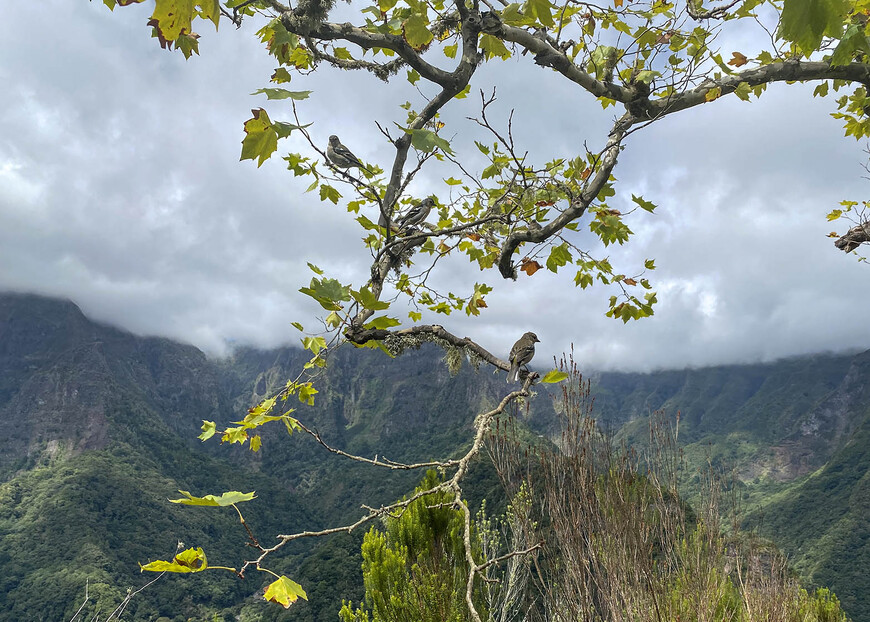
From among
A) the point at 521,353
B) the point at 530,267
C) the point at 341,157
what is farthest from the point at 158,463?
the point at 521,353

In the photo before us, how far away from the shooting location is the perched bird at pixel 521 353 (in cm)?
163

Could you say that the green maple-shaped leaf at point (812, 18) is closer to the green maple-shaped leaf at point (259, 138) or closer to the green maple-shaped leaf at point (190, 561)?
the green maple-shaped leaf at point (259, 138)

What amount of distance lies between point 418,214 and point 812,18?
55.1 inches

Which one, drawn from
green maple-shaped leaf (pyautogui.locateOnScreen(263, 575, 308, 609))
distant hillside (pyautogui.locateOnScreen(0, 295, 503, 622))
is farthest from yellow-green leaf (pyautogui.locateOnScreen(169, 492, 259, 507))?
distant hillside (pyautogui.locateOnScreen(0, 295, 503, 622))

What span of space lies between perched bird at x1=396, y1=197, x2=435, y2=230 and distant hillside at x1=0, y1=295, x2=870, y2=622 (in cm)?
3209

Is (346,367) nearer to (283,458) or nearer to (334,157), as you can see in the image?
(283,458)

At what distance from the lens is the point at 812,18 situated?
0.84 m

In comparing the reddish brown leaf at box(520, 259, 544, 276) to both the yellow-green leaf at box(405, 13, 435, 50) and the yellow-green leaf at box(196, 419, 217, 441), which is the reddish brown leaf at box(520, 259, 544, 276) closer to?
the yellow-green leaf at box(405, 13, 435, 50)

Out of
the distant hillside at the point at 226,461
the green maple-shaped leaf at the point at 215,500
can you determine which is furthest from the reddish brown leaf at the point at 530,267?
the distant hillside at the point at 226,461

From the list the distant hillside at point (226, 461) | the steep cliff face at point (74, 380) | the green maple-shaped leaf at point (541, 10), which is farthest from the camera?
the steep cliff face at point (74, 380)

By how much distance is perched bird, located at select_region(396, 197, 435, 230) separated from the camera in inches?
78.5

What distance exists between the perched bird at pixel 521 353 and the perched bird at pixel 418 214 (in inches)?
27.5

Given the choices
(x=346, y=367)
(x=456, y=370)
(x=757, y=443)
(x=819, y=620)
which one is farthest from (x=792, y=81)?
(x=757, y=443)

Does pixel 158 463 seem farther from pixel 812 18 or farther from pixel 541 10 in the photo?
pixel 812 18
